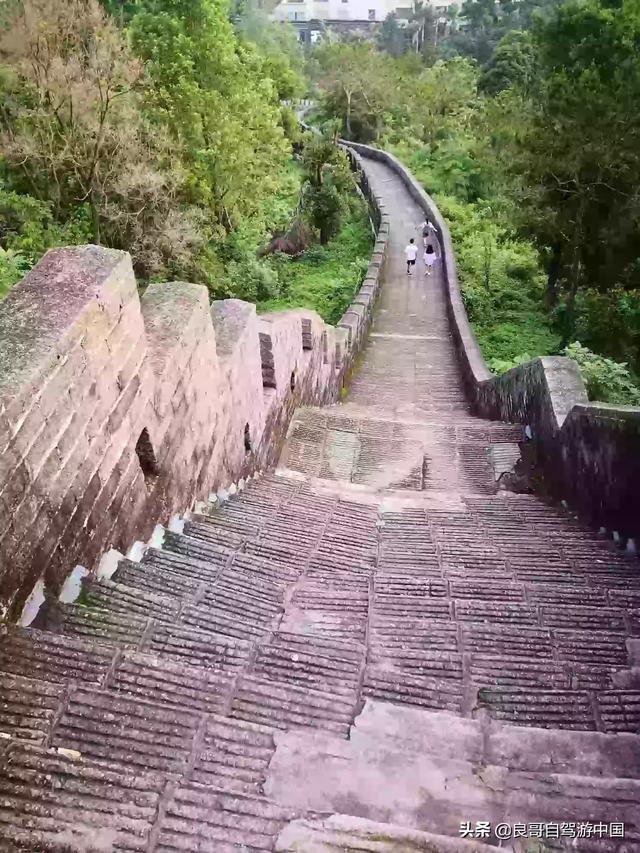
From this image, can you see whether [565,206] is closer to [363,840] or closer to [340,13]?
[363,840]

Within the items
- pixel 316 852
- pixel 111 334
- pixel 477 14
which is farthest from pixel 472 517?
pixel 477 14

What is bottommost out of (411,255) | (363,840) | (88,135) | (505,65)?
(411,255)

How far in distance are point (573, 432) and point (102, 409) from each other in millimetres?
4788

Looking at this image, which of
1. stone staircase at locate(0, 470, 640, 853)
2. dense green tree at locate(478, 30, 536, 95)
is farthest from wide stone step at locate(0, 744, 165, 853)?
dense green tree at locate(478, 30, 536, 95)

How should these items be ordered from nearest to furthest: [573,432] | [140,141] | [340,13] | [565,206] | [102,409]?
[102,409]
[573,432]
[565,206]
[140,141]
[340,13]

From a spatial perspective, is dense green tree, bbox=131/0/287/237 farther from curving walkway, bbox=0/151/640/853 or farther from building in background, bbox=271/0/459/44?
building in background, bbox=271/0/459/44

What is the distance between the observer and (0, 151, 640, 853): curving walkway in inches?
88.4

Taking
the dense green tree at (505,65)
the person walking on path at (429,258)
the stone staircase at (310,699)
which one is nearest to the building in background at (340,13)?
the dense green tree at (505,65)

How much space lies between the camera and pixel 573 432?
22.7 ft

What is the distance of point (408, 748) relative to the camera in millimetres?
2693

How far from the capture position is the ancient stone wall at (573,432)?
18.6 feet

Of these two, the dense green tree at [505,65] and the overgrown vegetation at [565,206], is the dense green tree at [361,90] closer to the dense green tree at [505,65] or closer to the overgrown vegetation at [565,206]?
the dense green tree at [505,65]

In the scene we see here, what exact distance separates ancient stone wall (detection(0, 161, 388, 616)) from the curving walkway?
312 mm

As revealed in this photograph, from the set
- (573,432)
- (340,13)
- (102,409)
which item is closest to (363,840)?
(102,409)
